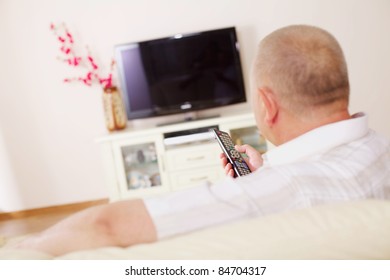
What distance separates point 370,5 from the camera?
3217mm

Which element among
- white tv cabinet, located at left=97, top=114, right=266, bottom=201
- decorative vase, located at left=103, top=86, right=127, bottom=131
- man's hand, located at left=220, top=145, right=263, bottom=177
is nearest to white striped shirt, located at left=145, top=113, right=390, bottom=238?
man's hand, located at left=220, top=145, right=263, bottom=177

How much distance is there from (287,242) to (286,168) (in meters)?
0.14

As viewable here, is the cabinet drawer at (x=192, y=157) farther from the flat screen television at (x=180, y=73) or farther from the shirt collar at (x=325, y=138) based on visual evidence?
the shirt collar at (x=325, y=138)

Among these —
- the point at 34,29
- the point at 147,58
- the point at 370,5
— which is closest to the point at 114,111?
the point at 147,58

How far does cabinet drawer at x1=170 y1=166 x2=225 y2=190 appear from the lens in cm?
302

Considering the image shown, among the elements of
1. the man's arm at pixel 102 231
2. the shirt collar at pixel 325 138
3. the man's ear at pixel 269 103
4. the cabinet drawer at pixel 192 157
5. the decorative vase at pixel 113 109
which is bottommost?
the cabinet drawer at pixel 192 157

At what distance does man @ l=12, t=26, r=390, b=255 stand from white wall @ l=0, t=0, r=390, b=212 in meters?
2.60

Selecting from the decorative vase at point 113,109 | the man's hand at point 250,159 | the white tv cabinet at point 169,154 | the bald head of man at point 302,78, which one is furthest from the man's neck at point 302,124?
the decorative vase at point 113,109

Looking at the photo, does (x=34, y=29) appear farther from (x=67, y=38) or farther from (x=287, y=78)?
(x=287, y=78)

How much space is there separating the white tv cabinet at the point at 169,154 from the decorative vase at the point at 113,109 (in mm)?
170

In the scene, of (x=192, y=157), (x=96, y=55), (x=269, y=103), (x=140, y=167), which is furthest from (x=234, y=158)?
(x=96, y=55)

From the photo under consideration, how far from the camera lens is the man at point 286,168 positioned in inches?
19.1

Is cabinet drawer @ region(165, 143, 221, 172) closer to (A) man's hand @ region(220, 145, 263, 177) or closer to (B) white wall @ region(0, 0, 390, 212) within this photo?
(B) white wall @ region(0, 0, 390, 212)

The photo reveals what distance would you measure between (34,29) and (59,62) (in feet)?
1.00
